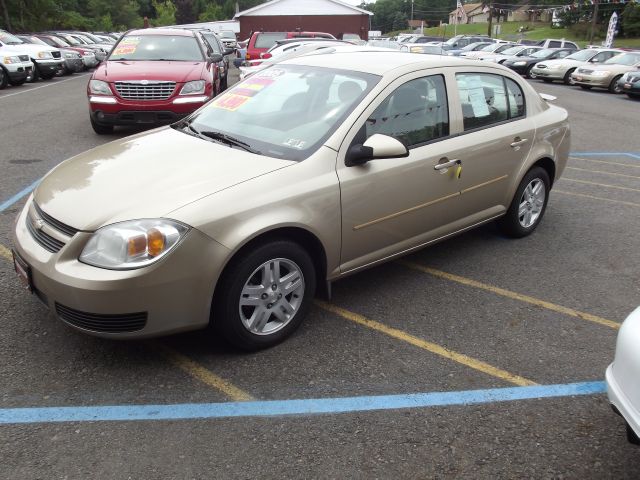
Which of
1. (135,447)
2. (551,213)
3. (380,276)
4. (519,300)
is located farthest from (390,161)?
(551,213)

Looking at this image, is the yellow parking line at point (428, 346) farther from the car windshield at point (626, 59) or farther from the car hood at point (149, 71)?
the car windshield at point (626, 59)

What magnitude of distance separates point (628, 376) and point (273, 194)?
76.6 inches

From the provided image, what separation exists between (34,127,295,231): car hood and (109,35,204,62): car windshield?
633 centimetres

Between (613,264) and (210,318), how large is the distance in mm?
3560

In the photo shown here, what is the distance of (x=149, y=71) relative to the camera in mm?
8867

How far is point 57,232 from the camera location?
3.12 meters

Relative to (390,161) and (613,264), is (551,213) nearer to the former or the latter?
(613,264)

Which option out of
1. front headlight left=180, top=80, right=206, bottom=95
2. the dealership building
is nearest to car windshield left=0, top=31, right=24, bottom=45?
front headlight left=180, top=80, right=206, bottom=95

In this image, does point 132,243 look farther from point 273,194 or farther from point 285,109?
point 285,109

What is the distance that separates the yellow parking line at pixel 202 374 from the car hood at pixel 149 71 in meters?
6.29

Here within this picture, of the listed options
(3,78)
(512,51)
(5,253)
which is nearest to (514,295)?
(5,253)

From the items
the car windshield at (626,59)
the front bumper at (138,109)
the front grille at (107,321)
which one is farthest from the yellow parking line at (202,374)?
the car windshield at (626,59)

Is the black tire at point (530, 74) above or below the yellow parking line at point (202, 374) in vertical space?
below

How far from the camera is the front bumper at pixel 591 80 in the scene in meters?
20.8
